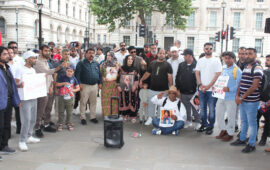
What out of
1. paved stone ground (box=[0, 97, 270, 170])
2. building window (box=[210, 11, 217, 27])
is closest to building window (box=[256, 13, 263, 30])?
building window (box=[210, 11, 217, 27])

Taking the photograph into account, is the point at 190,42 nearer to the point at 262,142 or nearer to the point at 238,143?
the point at 262,142

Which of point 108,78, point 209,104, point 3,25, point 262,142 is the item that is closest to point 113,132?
point 108,78

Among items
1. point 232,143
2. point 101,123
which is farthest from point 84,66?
point 232,143

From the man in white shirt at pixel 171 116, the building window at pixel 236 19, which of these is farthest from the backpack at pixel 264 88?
the building window at pixel 236 19

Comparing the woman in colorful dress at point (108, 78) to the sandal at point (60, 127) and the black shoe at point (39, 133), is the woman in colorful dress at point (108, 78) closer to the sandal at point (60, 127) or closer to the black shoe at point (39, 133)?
the sandal at point (60, 127)

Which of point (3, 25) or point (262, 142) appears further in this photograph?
point (3, 25)

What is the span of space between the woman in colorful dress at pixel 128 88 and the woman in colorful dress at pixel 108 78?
0.15m

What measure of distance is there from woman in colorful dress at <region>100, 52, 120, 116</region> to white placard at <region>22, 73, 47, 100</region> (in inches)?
81.1

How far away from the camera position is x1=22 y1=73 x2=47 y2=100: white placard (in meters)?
5.04

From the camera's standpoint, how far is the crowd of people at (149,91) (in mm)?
5086

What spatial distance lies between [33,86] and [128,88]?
2.78 m

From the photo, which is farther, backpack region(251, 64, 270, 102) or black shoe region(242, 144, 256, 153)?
black shoe region(242, 144, 256, 153)

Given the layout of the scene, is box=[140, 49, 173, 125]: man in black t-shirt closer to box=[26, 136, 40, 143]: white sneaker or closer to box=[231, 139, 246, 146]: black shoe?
box=[231, 139, 246, 146]: black shoe

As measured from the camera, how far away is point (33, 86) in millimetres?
5188
